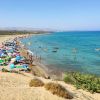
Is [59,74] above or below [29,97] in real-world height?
below

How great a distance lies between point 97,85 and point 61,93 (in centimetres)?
501

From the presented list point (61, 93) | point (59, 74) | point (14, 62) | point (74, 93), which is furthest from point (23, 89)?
point (14, 62)

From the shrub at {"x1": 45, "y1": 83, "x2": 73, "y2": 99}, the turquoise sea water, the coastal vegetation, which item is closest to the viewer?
the shrub at {"x1": 45, "y1": 83, "x2": 73, "y2": 99}

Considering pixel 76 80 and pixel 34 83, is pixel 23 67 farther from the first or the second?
pixel 34 83

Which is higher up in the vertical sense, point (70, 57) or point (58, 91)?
point (58, 91)

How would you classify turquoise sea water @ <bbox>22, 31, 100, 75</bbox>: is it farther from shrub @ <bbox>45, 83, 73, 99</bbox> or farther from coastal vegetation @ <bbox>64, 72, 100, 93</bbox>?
shrub @ <bbox>45, 83, 73, 99</bbox>

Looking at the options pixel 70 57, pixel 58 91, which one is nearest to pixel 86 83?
pixel 58 91

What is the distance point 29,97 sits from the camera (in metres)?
14.9

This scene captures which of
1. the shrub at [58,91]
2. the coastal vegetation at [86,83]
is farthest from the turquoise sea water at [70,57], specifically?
the shrub at [58,91]

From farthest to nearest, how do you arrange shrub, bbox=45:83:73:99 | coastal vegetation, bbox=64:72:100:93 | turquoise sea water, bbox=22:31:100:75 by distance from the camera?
turquoise sea water, bbox=22:31:100:75
coastal vegetation, bbox=64:72:100:93
shrub, bbox=45:83:73:99

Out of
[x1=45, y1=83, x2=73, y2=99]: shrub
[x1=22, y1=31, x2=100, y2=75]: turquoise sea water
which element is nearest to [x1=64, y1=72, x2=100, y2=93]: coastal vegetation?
[x1=45, y1=83, x2=73, y2=99]: shrub

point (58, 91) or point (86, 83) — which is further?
point (86, 83)

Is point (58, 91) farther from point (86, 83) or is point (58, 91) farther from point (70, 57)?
point (70, 57)

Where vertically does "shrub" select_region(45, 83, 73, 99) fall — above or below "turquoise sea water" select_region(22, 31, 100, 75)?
above
